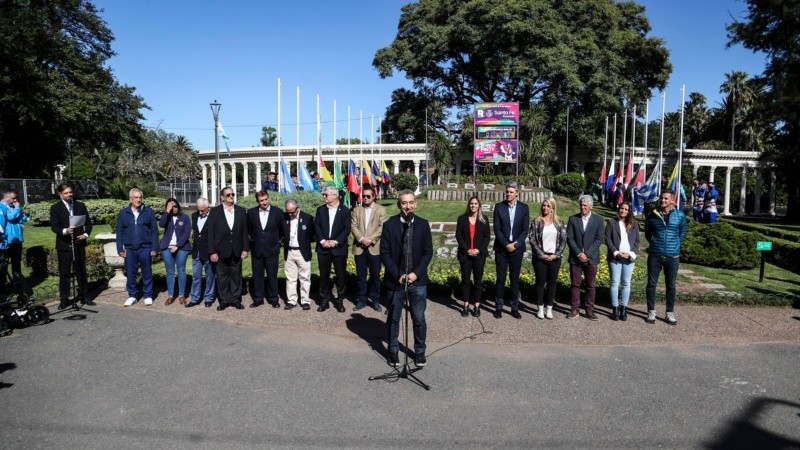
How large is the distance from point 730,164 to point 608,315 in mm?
45459

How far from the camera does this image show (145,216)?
28.6 feet

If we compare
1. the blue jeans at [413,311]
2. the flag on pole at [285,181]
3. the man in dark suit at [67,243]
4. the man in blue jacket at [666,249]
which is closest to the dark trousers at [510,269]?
the man in blue jacket at [666,249]

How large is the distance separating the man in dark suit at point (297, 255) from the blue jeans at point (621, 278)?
14.7 feet

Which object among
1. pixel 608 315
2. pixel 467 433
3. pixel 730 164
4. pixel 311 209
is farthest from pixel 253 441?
pixel 730 164

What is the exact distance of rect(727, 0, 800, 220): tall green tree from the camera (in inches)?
1025

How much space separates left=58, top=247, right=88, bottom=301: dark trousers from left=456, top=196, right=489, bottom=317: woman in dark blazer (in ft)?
19.2

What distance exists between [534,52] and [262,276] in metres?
35.6

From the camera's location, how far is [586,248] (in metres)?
8.01

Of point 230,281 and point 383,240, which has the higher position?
point 383,240

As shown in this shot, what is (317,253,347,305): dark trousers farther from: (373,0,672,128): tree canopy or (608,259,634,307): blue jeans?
(373,0,672,128): tree canopy

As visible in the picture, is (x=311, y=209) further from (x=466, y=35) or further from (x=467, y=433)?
(x=466, y=35)

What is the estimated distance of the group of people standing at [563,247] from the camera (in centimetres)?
788

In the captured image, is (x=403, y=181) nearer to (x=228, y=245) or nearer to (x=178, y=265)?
(x=178, y=265)

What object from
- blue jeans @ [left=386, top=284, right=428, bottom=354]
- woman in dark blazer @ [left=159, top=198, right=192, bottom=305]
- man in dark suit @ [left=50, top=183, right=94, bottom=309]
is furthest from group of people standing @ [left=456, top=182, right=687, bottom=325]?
man in dark suit @ [left=50, top=183, right=94, bottom=309]
